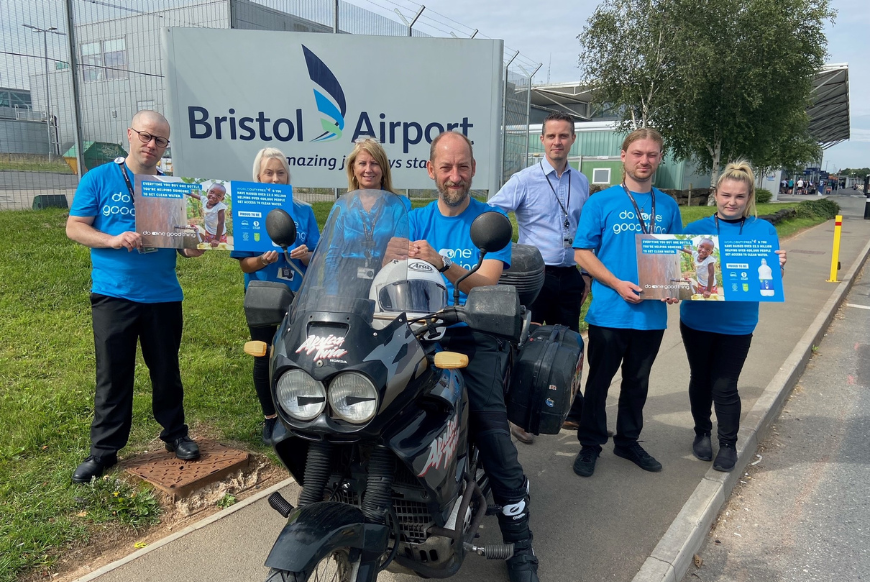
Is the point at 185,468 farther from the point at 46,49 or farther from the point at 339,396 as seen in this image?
the point at 46,49

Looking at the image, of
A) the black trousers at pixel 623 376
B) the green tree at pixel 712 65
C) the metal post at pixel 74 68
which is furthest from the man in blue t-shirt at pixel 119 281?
the green tree at pixel 712 65

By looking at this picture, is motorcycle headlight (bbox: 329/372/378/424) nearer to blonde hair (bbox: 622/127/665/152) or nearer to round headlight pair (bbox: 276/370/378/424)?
round headlight pair (bbox: 276/370/378/424)

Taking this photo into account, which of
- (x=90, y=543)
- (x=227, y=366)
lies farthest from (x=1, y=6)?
(x=90, y=543)

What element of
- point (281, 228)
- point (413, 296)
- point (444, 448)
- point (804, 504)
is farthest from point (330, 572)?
point (804, 504)

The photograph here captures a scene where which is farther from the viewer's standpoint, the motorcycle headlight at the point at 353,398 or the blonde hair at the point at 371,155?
the blonde hair at the point at 371,155

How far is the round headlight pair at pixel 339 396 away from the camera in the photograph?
190 centimetres

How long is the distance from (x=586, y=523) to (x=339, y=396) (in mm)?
2195

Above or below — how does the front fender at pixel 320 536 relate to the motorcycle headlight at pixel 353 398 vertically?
below

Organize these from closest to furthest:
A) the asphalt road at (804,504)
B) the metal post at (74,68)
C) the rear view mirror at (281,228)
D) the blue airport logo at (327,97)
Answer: the rear view mirror at (281,228)
the asphalt road at (804,504)
the blue airport logo at (327,97)
the metal post at (74,68)

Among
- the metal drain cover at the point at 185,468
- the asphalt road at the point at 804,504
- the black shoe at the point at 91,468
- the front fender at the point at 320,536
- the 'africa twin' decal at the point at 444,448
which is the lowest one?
the asphalt road at the point at 804,504

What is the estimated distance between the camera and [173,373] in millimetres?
3801

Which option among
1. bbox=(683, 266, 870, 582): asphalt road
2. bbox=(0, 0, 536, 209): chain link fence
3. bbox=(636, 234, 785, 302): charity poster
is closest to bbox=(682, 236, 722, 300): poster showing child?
bbox=(636, 234, 785, 302): charity poster

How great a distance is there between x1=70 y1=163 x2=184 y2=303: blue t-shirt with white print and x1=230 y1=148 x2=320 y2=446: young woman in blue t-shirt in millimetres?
563

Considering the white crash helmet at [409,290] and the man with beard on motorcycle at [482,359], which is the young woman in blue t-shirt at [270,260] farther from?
the white crash helmet at [409,290]
